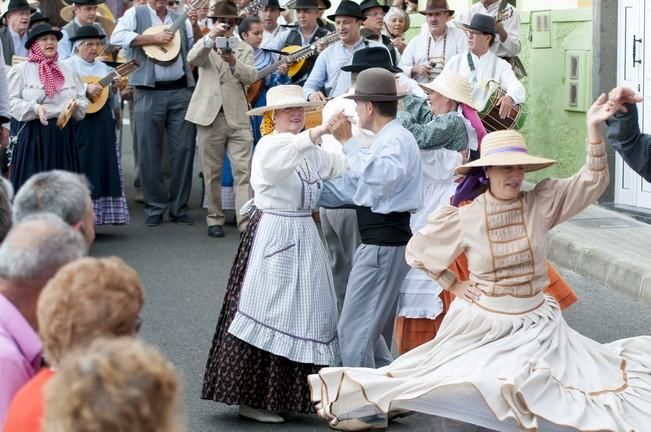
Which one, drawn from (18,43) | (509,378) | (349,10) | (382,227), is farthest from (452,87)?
(18,43)

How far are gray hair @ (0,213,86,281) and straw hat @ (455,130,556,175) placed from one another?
2.63m

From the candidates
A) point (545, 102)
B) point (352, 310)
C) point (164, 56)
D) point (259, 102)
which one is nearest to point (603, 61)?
point (545, 102)

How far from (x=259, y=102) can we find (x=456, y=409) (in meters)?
7.57

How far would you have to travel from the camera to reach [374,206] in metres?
6.92

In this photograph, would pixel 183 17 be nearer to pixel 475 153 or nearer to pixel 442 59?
pixel 442 59

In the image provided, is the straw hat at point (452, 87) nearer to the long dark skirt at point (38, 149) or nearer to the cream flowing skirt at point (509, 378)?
the cream flowing skirt at point (509, 378)

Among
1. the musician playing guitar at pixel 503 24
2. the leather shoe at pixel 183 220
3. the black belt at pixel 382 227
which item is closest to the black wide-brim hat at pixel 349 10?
the musician playing guitar at pixel 503 24

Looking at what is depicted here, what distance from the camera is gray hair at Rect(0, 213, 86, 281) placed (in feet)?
12.9

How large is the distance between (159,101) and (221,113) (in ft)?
2.52

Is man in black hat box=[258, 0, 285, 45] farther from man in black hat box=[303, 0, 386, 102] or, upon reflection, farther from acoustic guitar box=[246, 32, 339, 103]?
man in black hat box=[303, 0, 386, 102]

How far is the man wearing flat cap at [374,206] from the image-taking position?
686cm

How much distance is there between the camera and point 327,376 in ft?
19.8

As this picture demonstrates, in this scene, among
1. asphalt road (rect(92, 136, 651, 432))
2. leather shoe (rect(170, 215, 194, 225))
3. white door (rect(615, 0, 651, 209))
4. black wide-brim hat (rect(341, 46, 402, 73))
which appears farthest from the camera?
leather shoe (rect(170, 215, 194, 225))

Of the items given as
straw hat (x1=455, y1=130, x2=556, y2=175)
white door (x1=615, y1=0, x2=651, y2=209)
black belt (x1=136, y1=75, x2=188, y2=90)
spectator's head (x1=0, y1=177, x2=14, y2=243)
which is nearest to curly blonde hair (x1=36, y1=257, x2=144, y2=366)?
spectator's head (x1=0, y1=177, x2=14, y2=243)
